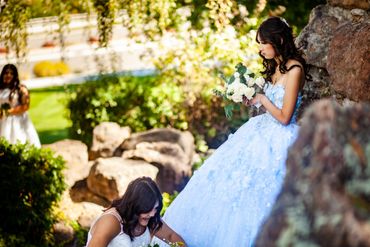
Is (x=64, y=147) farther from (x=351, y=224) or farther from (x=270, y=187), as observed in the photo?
(x=351, y=224)

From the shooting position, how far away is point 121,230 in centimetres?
382

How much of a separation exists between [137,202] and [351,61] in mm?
1568

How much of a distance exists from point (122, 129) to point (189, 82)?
1.17 meters

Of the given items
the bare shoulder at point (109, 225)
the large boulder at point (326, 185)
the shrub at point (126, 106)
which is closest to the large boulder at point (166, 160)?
the shrub at point (126, 106)

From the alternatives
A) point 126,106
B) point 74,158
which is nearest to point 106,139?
point 74,158

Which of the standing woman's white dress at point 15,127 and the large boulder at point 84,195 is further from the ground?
the standing woman's white dress at point 15,127

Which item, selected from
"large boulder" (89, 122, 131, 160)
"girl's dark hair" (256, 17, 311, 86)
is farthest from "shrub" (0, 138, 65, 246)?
"girl's dark hair" (256, 17, 311, 86)

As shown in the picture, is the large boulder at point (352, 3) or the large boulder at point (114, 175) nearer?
the large boulder at point (352, 3)

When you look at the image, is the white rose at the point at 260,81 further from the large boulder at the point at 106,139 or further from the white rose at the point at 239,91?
the large boulder at the point at 106,139

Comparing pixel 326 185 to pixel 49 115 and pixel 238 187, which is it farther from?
pixel 49 115

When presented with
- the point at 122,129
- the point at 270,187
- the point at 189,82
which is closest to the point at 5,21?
the point at 122,129

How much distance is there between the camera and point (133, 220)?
373 centimetres

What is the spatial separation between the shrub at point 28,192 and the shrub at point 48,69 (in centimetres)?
1009

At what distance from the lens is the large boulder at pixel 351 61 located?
13.1 feet
